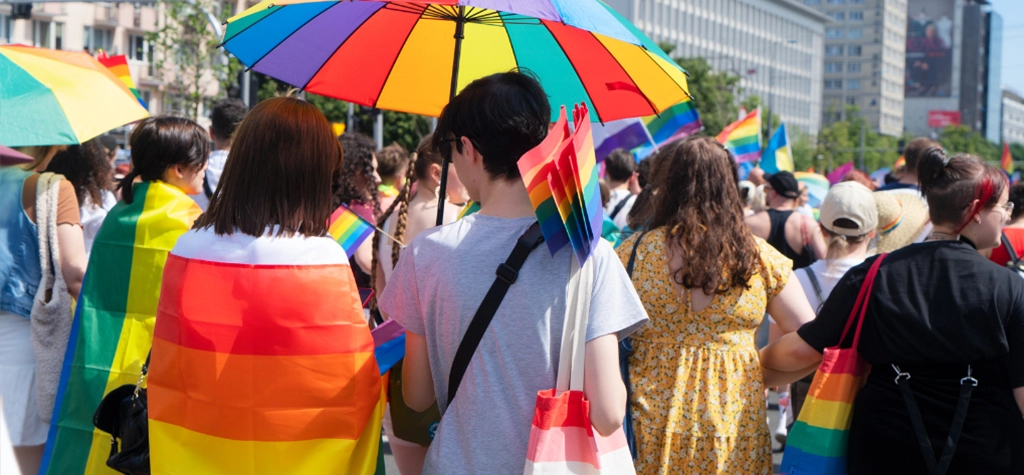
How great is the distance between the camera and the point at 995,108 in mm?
156125

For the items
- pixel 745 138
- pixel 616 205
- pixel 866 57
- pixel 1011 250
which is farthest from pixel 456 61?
pixel 866 57

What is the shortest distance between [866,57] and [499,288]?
143 metres

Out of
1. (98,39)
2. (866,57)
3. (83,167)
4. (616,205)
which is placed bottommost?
(616,205)

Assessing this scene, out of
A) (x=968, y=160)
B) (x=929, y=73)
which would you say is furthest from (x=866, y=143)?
(x=968, y=160)

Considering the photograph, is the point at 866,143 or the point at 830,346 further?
the point at 866,143

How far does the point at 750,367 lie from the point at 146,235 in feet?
7.11

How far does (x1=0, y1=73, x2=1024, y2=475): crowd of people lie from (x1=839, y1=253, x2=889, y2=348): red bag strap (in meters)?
0.02

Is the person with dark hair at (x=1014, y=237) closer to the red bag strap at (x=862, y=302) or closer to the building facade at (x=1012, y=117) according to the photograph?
the red bag strap at (x=862, y=302)

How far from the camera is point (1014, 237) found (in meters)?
5.43

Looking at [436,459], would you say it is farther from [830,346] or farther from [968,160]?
[968,160]

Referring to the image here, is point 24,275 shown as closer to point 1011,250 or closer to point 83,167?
point 83,167

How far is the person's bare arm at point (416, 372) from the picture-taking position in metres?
2.52

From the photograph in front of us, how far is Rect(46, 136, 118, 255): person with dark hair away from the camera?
15.3 ft

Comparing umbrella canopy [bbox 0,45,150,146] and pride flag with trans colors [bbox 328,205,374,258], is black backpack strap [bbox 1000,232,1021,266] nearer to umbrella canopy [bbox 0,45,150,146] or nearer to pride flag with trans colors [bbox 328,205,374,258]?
pride flag with trans colors [bbox 328,205,374,258]
